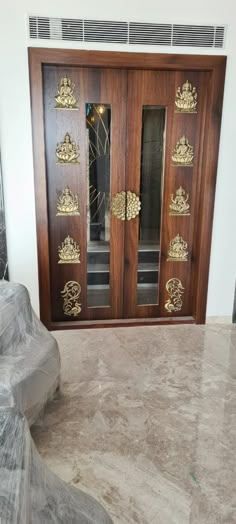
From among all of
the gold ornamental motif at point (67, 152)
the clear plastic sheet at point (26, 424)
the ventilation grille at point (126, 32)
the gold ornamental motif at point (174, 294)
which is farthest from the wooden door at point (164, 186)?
the clear plastic sheet at point (26, 424)

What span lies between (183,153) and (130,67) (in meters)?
0.73

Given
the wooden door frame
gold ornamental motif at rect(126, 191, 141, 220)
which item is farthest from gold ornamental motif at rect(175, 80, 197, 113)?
gold ornamental motif at rect(126, 191, 141, 220)

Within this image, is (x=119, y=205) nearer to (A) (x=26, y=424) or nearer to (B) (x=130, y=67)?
(B) (x=130, y=67)

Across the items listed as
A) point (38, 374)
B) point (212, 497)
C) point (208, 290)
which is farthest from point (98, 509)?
point (208, 290)

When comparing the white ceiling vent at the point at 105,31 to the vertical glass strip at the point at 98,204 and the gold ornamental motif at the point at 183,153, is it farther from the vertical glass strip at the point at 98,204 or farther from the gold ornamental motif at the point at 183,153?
the gold ornamental motif at the point at 183,153

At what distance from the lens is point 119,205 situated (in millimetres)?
2859

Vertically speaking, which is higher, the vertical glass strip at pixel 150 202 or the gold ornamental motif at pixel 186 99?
the gold ornamental motif at pixel 186 99

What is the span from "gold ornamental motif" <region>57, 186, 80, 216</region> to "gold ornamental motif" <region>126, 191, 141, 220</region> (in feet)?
1.32

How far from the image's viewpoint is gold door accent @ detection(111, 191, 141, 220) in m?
2.85

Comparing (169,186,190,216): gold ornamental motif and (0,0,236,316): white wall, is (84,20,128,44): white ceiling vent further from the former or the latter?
(169,186,190,216): gold ornamental motif

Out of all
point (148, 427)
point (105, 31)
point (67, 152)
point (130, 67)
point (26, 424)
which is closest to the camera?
point (26, 424)

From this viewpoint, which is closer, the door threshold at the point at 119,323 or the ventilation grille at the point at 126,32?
the ventilation grille at the point at 126,32

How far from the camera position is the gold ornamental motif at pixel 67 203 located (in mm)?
2803

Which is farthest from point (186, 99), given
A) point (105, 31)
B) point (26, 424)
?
point (26, 424)
